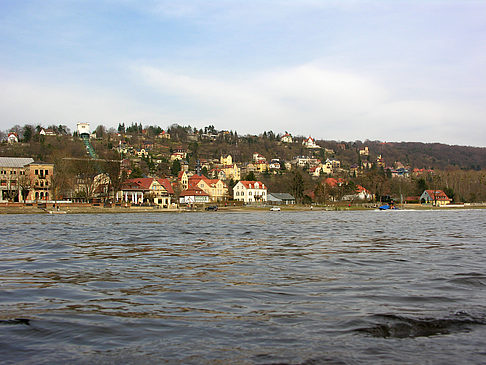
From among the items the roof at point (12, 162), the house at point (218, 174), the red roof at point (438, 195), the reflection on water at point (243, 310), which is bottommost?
the reflection on water at point (243, 310)

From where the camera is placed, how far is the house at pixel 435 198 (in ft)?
400

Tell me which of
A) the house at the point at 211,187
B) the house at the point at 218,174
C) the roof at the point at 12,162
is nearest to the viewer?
the roof at the point at 12,162

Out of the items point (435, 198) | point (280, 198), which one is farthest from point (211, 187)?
point (435, 198)

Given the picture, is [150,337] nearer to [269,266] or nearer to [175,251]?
[269,266]

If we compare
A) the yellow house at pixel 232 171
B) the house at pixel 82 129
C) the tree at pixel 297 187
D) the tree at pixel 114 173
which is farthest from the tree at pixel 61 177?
the house at pixel 82 129

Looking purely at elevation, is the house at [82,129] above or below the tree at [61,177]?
above

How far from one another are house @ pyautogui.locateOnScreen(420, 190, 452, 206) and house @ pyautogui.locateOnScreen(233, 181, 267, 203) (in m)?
45.4

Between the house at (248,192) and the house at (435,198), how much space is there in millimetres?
45402

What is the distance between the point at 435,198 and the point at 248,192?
50167 millimetres

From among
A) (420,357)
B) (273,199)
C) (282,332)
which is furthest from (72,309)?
(273,199)

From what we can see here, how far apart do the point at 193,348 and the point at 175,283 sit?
5.06m

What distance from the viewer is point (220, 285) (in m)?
11.3

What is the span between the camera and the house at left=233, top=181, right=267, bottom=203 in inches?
5010

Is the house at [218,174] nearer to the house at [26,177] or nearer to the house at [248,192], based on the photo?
the house at [248,192]
